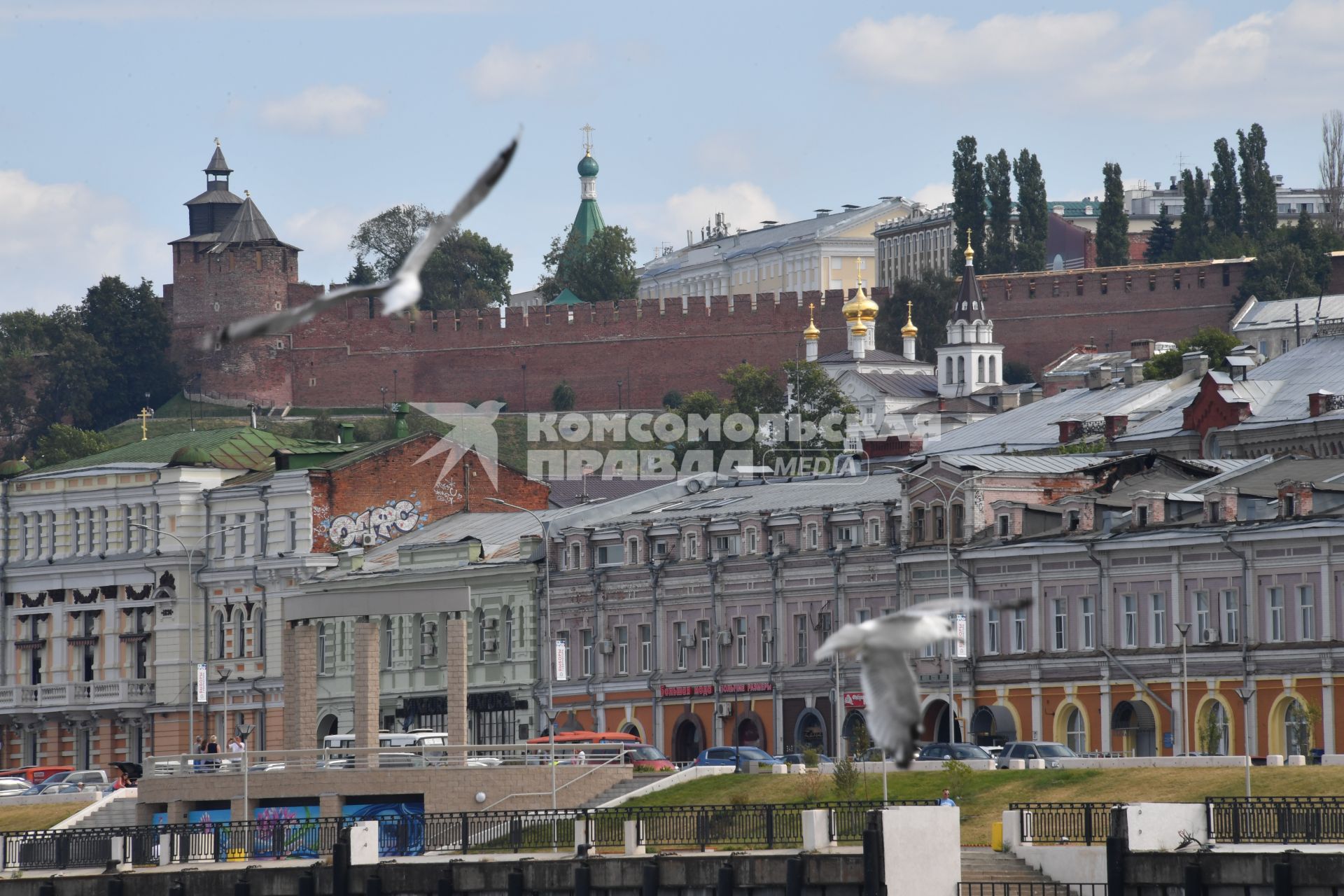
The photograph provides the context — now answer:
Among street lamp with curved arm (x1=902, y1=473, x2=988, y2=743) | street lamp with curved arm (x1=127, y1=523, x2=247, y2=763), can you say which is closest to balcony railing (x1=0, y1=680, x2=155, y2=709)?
street lamp with curved arm (x1=127, y1=523, x2=247, y2=763)

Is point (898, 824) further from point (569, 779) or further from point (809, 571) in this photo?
point (809, 571)

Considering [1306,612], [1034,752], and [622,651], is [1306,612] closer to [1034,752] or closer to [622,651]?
[1034,752]

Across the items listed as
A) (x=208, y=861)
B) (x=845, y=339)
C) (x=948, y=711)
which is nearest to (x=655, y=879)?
(x=208, y=861)

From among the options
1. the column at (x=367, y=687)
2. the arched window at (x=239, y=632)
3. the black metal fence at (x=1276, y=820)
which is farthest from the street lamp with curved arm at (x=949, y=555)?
the black metal fence at (x=1276, y=820)

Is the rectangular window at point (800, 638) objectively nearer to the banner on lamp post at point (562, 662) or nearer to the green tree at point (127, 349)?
the banner on lamp post at point (562, 662)

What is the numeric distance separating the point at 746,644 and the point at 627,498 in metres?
9.21

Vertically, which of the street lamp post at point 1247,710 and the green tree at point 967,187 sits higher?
the green tree at point 967,187

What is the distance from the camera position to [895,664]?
2203 centimetres

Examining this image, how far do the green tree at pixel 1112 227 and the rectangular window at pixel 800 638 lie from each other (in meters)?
70.8

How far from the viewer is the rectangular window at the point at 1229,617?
62.8 m

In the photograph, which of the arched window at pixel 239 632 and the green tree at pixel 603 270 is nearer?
the arched window at pixel 239 632

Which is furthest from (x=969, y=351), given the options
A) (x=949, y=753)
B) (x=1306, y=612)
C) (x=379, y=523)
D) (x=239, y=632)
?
(x=949, y=753)

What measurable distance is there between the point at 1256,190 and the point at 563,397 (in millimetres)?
35867

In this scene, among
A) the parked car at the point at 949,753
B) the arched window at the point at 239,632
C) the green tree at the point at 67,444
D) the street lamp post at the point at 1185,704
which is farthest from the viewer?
the green tree at the point at 67,444
